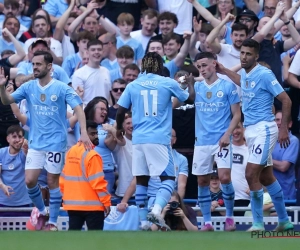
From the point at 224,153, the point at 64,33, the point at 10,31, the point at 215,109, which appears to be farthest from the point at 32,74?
the point at 224,153

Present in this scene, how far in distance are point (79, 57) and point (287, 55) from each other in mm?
3693

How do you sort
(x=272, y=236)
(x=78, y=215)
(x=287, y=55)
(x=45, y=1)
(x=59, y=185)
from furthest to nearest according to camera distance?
1. (x=45, y=1)
2. (x=287, y=55)
3. (x=59, y=185)
4. (x=78, y=215)
5. (x=272, y=236)

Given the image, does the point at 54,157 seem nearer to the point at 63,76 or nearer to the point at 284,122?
the point at 63,76

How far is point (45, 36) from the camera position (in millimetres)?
17672

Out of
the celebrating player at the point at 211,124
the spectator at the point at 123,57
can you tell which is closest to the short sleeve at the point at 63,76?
the spectator at the point at 123,57

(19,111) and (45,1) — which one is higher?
(45,1)

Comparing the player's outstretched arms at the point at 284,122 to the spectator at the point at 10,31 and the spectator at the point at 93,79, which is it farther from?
the spectator at the point at 10,31

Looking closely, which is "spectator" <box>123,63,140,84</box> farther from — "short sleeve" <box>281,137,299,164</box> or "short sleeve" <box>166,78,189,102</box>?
"short sleeve" <box>166,78,189,102</box>

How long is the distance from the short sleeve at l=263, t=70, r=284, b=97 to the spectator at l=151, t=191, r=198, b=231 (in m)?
1.92

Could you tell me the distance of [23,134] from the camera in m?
15.3

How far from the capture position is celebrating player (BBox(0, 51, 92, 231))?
13.8 meters

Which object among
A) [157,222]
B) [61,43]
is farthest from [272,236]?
[61,43]

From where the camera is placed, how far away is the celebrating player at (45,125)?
13.8m

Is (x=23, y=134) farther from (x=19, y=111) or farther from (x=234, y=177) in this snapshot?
(x=234, y=177)
